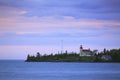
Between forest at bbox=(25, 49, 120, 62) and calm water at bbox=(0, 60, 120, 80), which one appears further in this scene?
forest at bbox=(25, 49, 120, 62)

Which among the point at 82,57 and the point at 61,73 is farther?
the point at 82,57

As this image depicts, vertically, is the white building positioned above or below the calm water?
above

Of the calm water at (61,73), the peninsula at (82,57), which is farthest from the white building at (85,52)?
the calm water at (61,73)

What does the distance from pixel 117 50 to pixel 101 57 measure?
7.32m

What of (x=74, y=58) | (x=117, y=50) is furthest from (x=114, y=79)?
(x=74, y=58)

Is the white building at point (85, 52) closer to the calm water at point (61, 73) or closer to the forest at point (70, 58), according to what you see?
the forest at point (70, 58)

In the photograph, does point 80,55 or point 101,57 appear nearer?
point 101,57

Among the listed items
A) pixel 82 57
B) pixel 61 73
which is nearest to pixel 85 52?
pixel 82 57

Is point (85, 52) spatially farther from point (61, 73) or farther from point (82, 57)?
point (61, 73)

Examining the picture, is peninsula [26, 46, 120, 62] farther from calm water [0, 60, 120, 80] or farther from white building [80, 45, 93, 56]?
calm water [0, 60, 120, 80]

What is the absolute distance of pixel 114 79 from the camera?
18625 mm

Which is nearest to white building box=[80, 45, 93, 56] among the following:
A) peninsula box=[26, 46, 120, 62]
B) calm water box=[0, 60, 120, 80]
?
peninsula box=[26, 46, 120, 62]

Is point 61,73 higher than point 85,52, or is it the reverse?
point 85,52

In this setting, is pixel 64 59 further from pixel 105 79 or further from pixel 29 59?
pixel 105 79
